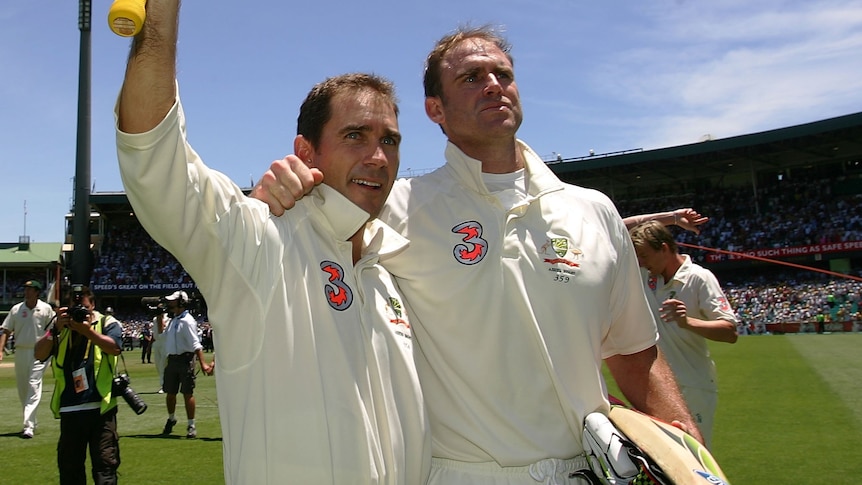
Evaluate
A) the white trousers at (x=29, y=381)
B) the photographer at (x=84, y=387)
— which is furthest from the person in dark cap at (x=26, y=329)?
the photographer at (x=84, y=387)

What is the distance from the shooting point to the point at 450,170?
304cm

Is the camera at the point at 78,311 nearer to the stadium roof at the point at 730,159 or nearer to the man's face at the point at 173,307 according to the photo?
the man's face at the point at 173,307

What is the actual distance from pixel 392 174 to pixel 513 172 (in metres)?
0.80

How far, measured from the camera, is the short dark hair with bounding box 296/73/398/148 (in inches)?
93.6

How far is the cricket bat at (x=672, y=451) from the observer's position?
91.3 inches

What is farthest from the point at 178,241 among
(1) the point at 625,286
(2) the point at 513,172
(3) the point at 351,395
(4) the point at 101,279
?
(4) the point at 101,279

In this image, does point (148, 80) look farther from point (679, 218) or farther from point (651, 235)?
point (651, 235)

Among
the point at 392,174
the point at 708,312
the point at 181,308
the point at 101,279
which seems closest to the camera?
the point at 392,174

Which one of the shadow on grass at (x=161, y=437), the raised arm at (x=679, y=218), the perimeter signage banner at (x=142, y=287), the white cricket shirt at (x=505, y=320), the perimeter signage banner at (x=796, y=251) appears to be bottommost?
the shadow on grass at (x=161, y=437)

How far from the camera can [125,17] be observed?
1755mm

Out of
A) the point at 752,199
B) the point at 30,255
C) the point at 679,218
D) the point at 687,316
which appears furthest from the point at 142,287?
the point at 679,218

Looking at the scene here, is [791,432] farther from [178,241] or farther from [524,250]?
[178,241]

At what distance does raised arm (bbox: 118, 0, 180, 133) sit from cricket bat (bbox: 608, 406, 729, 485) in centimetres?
182

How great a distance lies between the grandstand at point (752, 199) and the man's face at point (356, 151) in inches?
→ 1677
